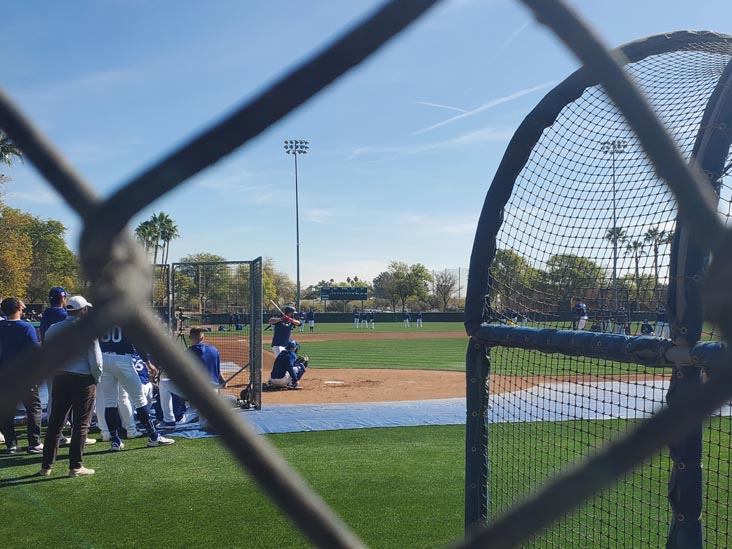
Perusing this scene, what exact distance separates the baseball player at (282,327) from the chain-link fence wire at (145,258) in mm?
11596

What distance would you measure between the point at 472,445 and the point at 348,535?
2.44m

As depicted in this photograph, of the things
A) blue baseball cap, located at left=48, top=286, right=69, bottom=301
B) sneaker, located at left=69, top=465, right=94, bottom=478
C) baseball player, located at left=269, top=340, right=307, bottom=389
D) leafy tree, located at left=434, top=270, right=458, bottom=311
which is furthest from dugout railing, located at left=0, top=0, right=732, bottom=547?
leafy tree, located at left=434, top=270, right=458, bottom=311

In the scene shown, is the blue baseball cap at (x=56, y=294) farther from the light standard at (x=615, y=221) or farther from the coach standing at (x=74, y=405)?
the light standard at (x=615, y=221)

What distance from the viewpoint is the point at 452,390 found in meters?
12.1

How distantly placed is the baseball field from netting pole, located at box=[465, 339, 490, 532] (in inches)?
29.6

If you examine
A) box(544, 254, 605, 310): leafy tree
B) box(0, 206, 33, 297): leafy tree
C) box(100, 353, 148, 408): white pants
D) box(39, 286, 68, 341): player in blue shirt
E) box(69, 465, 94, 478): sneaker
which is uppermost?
box(0, 206, 33, 297): leafy tree

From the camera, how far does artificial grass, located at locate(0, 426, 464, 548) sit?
470 cm

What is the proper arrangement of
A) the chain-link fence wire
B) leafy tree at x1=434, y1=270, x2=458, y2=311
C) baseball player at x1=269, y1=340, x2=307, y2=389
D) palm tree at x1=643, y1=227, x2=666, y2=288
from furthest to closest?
leafy tree at x1=434, y1=270, x2=458, y2=311 → baseball player at x1=269, y1=340, x2=307, y2=389 → palm tree at x1=643, y1=227, x2=666, y2=288 → the chain-link fence wire

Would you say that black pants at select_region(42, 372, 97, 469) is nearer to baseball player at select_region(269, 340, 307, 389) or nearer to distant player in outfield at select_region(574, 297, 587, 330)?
distant player in outfield at select_region(574, 297, 587, 330)

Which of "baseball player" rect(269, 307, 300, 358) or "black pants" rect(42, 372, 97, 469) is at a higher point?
"baseball player" rect(269, 307, 300, 358)

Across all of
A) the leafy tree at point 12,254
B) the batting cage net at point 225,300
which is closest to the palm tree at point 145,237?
the batting cage net at point 225,300

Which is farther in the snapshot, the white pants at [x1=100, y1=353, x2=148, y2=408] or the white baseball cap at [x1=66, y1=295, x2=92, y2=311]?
the white pants at [x1=100, y1=353, x2=148, y2=408]

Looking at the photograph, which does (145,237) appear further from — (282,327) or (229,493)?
(282,327)

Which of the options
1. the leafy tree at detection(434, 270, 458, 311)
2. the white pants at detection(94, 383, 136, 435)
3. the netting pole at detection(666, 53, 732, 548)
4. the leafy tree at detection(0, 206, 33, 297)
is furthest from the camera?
the leafy tree at detection(434, 270, 458, 311)
